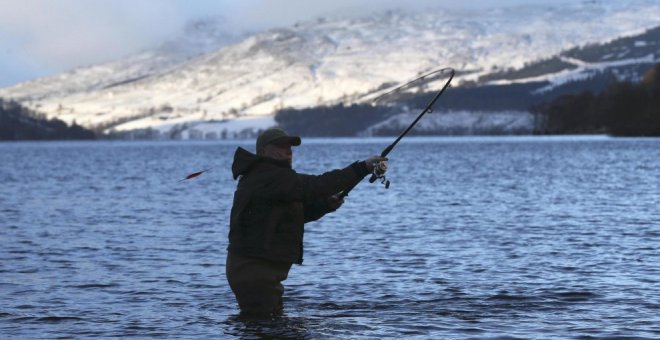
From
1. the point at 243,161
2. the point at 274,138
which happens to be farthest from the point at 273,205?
the point at 274,138

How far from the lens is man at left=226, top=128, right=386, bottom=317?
17969mm

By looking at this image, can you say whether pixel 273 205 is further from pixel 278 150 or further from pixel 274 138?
pixel 274 138

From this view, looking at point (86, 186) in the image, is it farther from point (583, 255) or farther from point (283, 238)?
point (283, 238)

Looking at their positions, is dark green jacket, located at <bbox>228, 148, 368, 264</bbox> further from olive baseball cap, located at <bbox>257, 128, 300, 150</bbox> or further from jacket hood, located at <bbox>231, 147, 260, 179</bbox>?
olive baseball cap, located at <bbox>257, 128, 300, 150</bbox>

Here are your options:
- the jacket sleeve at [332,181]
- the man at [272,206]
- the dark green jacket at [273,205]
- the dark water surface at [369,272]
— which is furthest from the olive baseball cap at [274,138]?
the dark water surface at [369,272]

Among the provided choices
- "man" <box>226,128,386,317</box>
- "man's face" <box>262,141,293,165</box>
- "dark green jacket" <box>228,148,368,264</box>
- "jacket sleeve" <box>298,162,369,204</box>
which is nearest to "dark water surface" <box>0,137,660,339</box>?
"man" <box>226,128,386,317</box>

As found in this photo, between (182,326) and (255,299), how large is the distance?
196 cm

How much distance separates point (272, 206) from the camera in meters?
18.2

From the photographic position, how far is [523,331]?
771 inches

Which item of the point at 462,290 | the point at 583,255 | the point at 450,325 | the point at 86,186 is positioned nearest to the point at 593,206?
the point at 583,255

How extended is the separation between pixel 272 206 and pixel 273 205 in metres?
0.02

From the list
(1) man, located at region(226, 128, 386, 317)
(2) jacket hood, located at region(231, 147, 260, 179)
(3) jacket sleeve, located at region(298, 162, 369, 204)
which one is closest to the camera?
(3) jacket sleeve, located at region(298, 162, 369, 204)

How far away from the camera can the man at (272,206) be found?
1797 centimetres

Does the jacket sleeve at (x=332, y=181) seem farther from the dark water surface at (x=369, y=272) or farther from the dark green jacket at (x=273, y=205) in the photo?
the dark water surface at (x=369, y=272)
